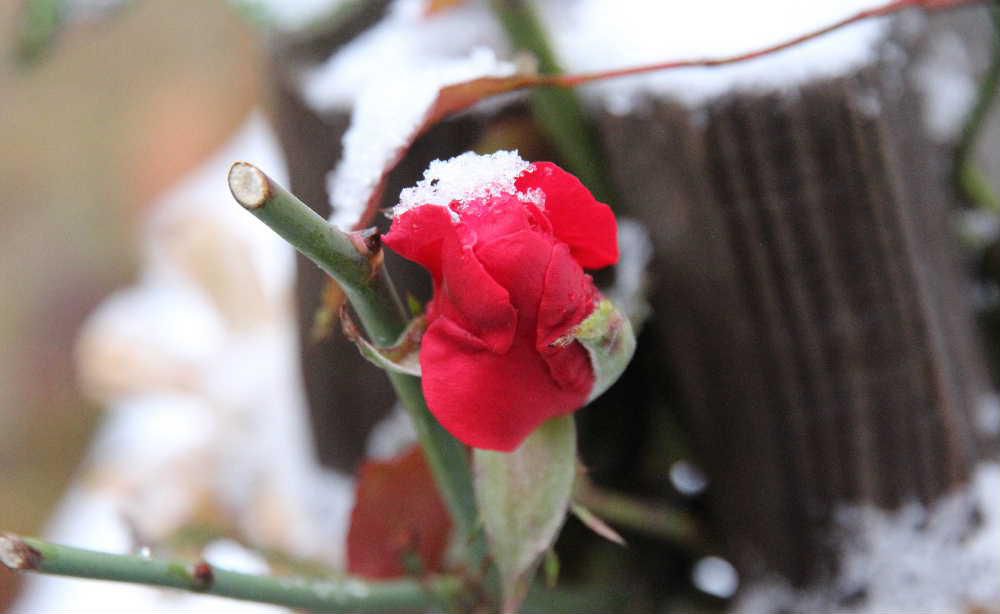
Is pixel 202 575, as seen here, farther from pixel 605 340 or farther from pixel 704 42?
pixel 704 42

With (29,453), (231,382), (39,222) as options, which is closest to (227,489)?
(231,382)

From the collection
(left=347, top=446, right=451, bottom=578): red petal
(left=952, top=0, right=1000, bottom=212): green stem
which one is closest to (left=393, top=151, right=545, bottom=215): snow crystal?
(left=347, top=446, right=451, bottom=578): red petal

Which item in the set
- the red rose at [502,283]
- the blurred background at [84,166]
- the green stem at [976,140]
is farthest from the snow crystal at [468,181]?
the blurred background at [84,166]

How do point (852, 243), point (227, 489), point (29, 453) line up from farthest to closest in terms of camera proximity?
point (29, 453)
point (227, 489)
point (852, 243)

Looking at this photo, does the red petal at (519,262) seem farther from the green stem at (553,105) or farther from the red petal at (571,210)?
the green stem at (553,105)

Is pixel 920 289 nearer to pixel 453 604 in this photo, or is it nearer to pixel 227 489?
pixel 453 604
